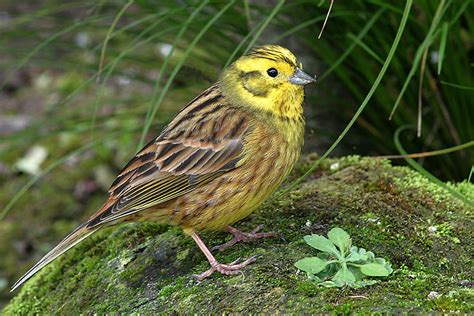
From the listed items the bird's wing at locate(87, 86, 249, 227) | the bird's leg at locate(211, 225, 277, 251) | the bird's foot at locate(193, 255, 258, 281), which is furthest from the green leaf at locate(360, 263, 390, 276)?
the bird's wing at locate(87, 86, 249, 227)

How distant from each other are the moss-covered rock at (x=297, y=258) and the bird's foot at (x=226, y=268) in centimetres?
3

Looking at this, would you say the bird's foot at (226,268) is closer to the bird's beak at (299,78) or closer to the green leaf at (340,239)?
the green leaf at (340,239)

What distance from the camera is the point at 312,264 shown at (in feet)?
9.75

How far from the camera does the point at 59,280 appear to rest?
397 centimetres

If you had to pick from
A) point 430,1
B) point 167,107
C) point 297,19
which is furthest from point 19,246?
point 430,1

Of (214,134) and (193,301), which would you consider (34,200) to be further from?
(193,301)

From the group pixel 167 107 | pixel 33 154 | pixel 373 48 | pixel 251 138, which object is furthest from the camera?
pixel 33 154

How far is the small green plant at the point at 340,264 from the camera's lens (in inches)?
114

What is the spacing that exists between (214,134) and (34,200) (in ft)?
10.3

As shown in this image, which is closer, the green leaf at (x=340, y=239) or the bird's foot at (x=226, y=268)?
the green leaf at (x=340, y=239)

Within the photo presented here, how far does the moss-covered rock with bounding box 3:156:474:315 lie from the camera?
2861 mm

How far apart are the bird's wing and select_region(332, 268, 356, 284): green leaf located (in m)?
0.79

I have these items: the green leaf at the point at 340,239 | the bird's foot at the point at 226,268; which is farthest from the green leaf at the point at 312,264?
the bird's foot at the point at 226,268

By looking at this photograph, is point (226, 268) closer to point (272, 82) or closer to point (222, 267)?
point (222, 267)
